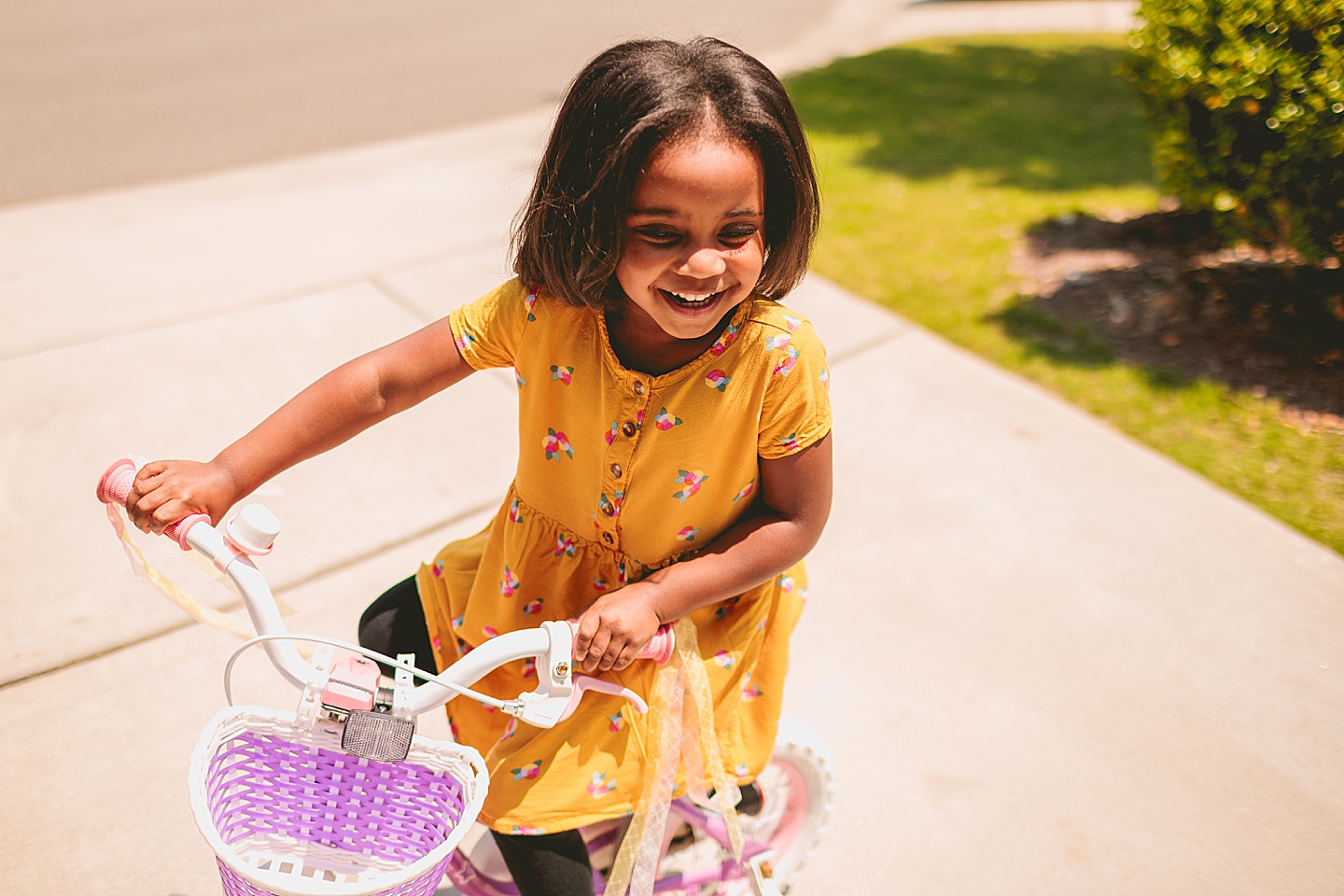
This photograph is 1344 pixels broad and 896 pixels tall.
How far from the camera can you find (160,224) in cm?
488

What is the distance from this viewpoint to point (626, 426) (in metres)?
1.63

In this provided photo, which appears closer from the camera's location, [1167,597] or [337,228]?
[1167,597]

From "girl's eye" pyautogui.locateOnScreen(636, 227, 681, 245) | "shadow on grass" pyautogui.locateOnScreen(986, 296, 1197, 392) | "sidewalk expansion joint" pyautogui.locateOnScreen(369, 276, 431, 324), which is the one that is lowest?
"shadow on grass" pyautogui.locateOnScreen(986, 296, 1197, 392)

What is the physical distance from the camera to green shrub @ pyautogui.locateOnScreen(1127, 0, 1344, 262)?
11.5 feet

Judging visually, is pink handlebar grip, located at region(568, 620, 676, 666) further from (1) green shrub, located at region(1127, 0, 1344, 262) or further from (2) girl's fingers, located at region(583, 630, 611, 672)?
(1) green shrub, located at region(1127, 0, 1344, 262)

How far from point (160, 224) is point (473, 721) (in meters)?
3.99

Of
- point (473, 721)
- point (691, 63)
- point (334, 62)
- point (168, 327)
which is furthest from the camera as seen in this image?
point (334, 62)

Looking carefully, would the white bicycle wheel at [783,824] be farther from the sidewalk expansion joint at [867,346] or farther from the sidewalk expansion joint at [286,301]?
the sidewalk expansion joint at [286,301]

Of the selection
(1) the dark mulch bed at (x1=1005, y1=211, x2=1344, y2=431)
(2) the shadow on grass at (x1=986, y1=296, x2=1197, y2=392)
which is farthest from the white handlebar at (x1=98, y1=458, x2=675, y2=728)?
(1) the dark mulch bed at (x1=1005, y1=211, x2=1344, y2=431)

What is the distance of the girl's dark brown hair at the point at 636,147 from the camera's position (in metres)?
1.42

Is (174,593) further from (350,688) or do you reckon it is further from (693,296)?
(693,296)

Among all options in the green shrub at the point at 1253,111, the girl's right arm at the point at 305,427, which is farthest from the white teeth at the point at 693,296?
the green shrub at the point at 1253,111

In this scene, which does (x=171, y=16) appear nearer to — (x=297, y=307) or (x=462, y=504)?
(x=297, y=307)

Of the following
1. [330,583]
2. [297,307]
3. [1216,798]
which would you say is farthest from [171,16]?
[1216,798]
